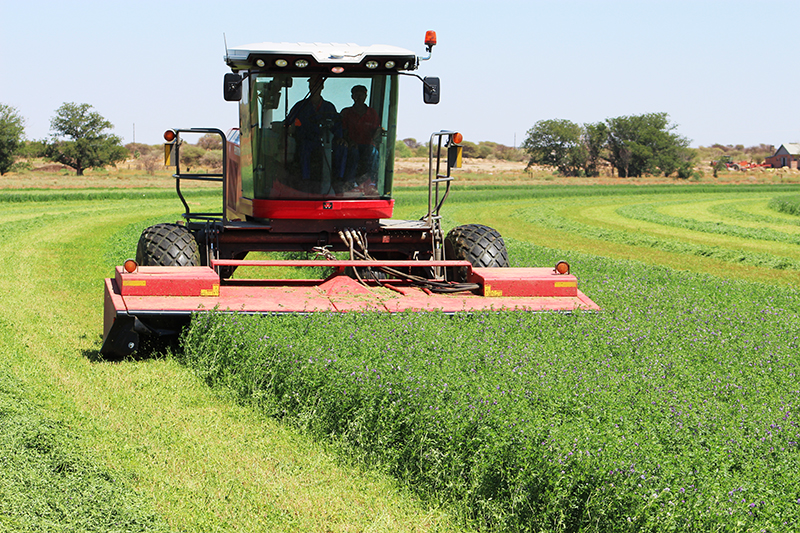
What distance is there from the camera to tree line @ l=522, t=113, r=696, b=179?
292 feet

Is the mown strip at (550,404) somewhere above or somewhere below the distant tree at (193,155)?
below

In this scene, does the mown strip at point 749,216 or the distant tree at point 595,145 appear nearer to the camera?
the mown strip at point 749,216

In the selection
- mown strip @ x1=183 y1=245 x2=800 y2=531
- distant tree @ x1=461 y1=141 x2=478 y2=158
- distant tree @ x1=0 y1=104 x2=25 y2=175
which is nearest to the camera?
mown strip @ x1=183 y1=245 x2=800 y2=531

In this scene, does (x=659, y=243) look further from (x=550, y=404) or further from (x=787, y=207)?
(x=550, y=404)

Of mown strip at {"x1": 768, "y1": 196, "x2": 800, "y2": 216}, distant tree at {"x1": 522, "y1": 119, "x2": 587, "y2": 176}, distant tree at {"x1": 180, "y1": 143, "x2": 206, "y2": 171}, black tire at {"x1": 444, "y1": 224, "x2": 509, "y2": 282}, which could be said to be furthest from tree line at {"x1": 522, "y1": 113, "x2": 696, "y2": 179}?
black tire at {"x1": 444, "y1": 224, "x2": 509, "y2": 282}

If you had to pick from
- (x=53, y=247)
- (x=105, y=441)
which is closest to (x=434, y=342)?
(x=105, y=441)

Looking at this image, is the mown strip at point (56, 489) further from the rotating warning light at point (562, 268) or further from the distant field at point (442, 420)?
the rotating warning light at point (562, 268)

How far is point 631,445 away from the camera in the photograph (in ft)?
13.0

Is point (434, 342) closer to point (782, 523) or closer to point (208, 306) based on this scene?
point (208, 306)

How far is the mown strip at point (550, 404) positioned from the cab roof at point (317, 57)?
2.73m

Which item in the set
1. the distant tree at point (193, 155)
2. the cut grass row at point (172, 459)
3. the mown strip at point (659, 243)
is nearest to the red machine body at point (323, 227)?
the cut grass row at point (172, 459)

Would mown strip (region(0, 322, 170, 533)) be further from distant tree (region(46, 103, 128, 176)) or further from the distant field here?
distant tree (region(46, 103, 128, 176))

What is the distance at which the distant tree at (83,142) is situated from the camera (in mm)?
77875

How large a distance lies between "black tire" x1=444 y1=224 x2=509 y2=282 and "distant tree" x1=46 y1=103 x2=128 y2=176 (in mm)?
75472
